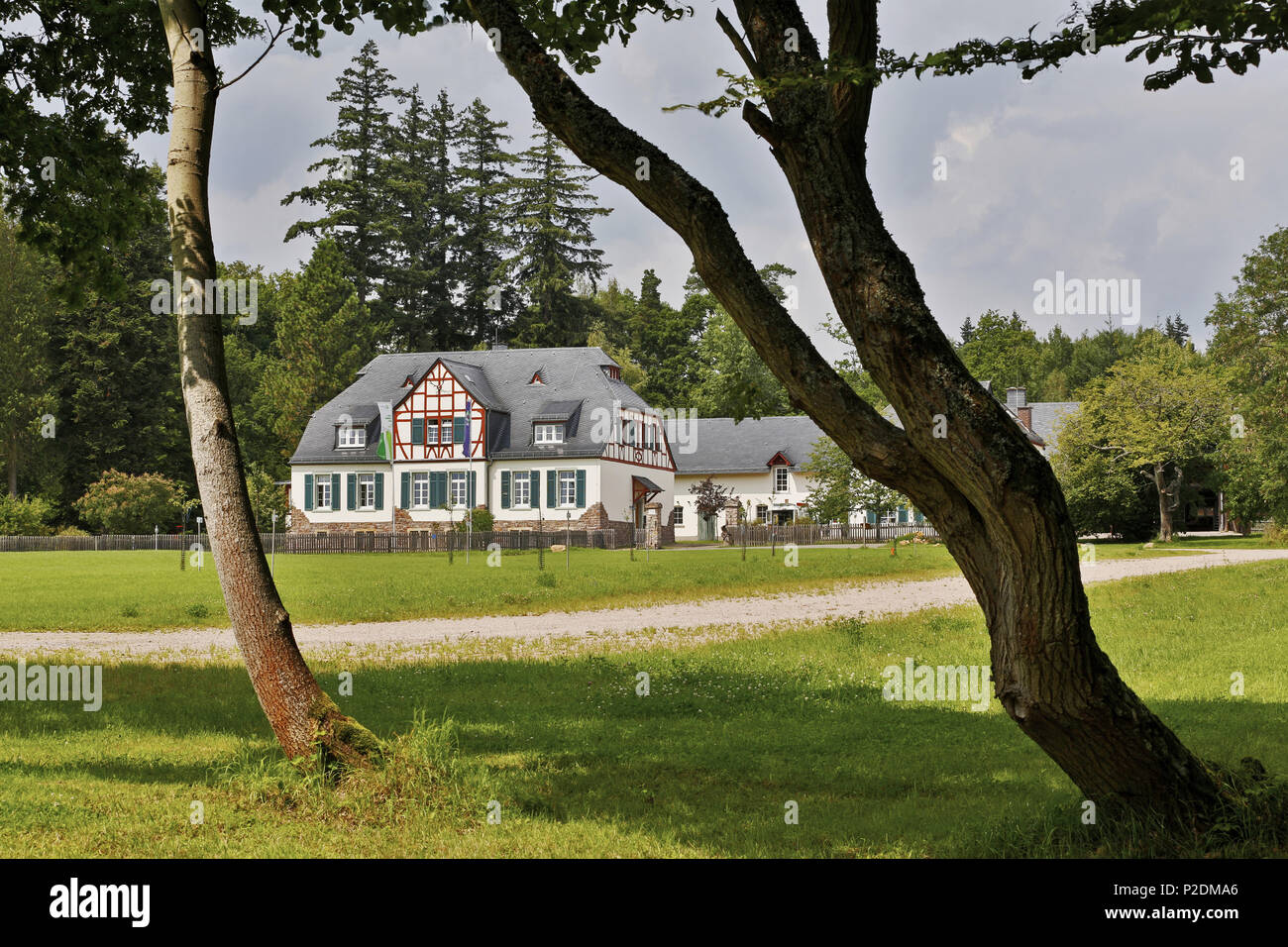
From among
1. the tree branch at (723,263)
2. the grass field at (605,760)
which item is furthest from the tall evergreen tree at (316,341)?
the tree branch at (723,263)

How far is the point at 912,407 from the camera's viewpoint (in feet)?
17.5

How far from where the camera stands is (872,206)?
557 cm

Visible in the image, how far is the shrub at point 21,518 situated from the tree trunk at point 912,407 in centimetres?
5389

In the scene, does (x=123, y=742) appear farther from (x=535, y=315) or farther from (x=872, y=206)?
(x=535, y=315)

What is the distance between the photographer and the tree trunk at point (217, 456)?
720cm

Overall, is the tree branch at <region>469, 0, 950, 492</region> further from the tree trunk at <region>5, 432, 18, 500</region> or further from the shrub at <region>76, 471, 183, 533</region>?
the tree trunk at <region>5, 432, 18, 500</region>

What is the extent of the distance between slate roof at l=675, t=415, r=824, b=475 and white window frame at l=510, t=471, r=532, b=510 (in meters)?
12.7

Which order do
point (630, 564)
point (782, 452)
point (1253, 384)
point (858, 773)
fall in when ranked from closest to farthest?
point (858, 773) → point (630, 564) → point (1253, 384) → point (782, 452)

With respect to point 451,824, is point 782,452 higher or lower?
higher

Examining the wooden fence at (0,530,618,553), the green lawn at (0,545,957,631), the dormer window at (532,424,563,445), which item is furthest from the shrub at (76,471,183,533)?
the dormer window at (532,424,563,445)

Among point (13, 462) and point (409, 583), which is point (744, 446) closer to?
point (13, 462)

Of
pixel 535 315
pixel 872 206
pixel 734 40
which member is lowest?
pixel 872 206

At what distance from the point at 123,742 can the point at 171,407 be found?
58.5 metres

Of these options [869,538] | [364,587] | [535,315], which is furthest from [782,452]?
[364,587]
